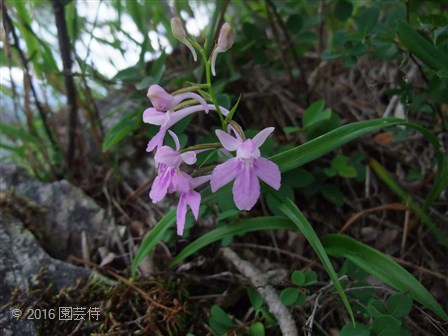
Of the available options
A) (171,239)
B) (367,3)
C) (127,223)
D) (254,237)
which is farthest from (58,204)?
(367,3)

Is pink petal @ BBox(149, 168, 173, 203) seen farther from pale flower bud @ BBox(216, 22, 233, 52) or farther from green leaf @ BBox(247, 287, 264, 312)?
green leaf @ BBox(247, 287, 264, 312)

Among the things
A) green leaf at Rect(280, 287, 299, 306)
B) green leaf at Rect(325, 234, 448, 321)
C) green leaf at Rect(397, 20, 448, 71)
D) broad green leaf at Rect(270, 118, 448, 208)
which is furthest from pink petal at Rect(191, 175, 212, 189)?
green leaf at Rect(397, 20, 448, 71)

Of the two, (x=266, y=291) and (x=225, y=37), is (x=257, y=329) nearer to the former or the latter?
(x=266, y=291)

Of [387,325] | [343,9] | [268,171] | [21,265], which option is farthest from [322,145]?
[21,265]

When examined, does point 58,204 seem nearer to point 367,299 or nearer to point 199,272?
point 199,272

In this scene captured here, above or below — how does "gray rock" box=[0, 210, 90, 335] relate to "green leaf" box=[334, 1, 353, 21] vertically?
below

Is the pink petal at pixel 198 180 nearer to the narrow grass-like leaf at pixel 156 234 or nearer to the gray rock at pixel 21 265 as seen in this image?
the narrow grass-like leaf at pixel 156 234
